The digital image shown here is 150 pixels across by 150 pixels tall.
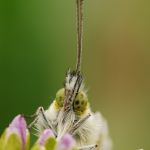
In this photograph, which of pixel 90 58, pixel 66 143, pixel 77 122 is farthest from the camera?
pixel 90 58

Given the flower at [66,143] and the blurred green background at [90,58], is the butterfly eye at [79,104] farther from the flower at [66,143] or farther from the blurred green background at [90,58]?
the blurred green background at [90,58]

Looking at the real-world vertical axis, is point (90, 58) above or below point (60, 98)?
above

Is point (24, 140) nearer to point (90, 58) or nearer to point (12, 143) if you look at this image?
point (12, 143)

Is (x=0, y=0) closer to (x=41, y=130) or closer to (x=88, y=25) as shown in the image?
(x=88, y=25)

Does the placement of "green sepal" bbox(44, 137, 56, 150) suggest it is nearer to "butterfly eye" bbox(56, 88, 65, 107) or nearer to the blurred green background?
"butterfly eye" bbox(56, 88, 65, 107)

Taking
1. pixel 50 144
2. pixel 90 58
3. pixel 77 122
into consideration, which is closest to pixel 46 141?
pixel 50 144

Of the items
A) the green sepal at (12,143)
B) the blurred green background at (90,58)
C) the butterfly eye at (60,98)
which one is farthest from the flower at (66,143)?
the blurred green background at (90,58)

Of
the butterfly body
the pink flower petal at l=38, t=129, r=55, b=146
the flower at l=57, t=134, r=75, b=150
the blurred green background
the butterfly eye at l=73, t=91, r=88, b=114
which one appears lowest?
the flower at l=57, t=134, r=75, b=150

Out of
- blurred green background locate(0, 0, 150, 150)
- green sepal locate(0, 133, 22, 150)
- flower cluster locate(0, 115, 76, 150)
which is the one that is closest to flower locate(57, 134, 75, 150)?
flower cluster locate(0, 115, 76, 150)
